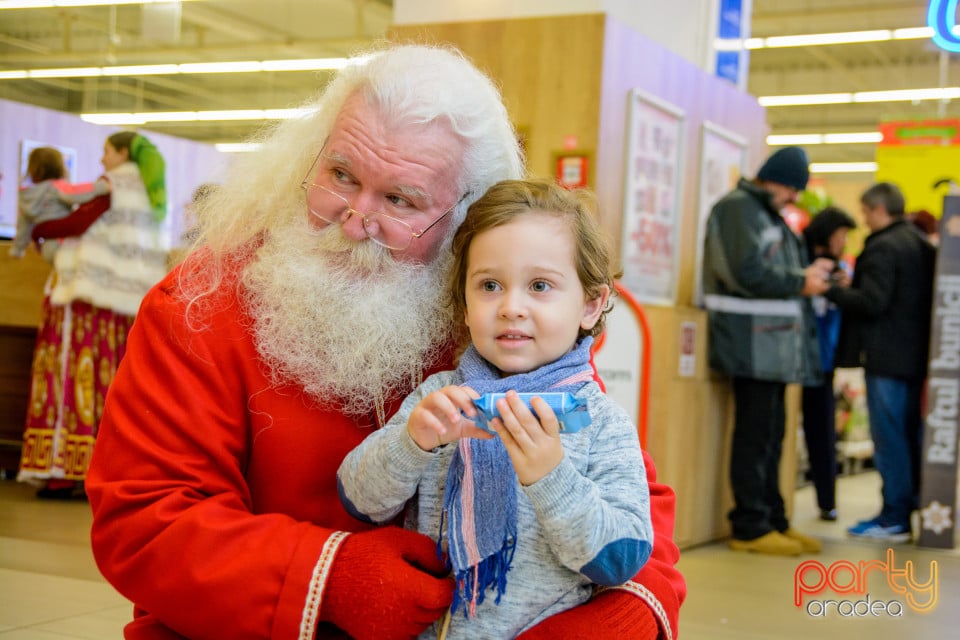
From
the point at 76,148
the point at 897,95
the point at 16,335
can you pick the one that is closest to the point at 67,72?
the point at 76,148

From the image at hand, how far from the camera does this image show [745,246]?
4.99 m

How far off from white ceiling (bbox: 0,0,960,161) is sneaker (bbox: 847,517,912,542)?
12.6 feet

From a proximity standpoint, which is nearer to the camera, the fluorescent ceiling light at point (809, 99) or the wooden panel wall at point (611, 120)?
the wooden panel wall at point (611, 120)

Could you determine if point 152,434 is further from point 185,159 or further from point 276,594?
point 185,159

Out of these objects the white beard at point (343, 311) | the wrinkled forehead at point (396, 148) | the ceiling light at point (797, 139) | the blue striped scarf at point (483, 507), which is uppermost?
the ceiling light at point (797, 139)

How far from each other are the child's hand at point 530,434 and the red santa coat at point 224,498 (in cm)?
23

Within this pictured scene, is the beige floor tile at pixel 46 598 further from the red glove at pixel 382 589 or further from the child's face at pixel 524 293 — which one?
the child's face at pixel 524 293

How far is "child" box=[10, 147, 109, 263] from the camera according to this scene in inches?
214

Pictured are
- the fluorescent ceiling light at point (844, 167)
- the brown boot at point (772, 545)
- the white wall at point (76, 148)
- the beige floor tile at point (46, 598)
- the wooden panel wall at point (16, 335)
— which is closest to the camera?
the beige floor tile at point (46, 598)

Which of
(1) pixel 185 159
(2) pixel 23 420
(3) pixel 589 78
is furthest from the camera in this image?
(1) pixel 185 159

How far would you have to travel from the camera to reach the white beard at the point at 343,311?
1563mm

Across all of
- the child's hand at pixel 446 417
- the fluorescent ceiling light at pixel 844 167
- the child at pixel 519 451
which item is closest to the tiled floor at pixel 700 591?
the child at pixel 519 451

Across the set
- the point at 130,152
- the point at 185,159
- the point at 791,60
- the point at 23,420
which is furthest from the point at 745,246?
the point at 791,60

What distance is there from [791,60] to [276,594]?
17.2 meters
